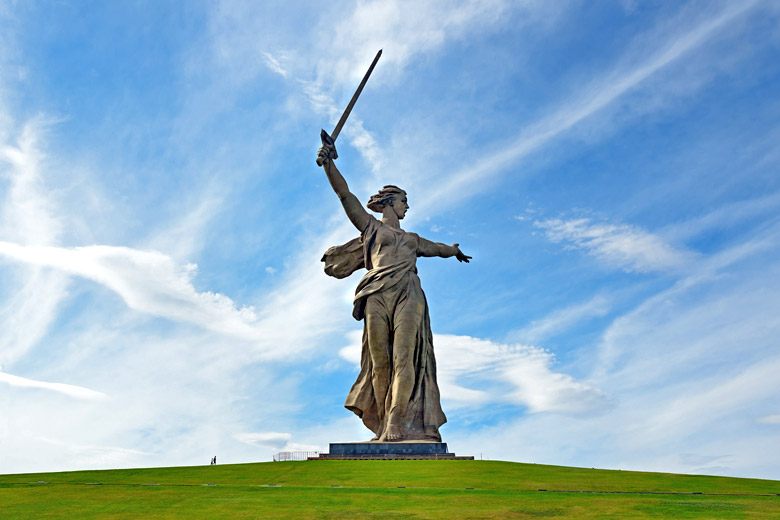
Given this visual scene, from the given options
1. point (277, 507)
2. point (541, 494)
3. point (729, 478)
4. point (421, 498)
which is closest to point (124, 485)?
point (277, 507)

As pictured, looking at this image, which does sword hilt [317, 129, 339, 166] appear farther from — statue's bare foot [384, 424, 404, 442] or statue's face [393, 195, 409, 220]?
statue's bare foot [384, 424, 404, 442]

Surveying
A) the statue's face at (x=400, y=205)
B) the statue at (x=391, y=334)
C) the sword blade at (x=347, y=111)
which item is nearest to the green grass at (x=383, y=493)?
the statue at (x=391, y=334)

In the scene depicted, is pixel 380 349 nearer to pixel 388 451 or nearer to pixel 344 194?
pixel 388 451

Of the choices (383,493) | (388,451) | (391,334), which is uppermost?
(391,334)

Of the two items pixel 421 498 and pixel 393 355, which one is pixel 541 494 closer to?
pixel 421 498

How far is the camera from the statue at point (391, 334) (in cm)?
1797

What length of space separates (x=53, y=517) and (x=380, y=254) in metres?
12.1

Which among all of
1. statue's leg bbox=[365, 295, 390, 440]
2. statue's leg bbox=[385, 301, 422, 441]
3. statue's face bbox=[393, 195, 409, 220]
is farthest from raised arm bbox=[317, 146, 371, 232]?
statue's leg bbox=[385, 301, 422, 441]

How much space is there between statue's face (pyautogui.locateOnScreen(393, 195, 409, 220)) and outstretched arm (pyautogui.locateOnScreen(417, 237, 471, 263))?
0.93m

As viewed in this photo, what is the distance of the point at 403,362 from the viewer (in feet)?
59.3

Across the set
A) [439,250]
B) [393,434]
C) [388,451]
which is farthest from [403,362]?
[439,250]

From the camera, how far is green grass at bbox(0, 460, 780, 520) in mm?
7906

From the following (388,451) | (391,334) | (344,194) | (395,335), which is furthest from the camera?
(344,194)

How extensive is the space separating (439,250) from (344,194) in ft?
10.7
